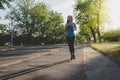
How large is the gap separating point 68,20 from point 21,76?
677 cm

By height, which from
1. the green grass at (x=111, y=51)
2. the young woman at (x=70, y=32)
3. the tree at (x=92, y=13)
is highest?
the tree at (x=92, y=13)

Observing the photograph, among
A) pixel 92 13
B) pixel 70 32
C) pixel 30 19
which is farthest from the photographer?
pixel 30 19

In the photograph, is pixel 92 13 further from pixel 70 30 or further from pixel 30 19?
pixel 70 30

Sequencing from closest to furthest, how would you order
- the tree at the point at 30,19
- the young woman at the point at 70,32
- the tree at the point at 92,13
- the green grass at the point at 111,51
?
the young woman at the point at 70,32
the green grass at the point at 111,51
the tree at the point at 92,13
the tree at the point at 30,19

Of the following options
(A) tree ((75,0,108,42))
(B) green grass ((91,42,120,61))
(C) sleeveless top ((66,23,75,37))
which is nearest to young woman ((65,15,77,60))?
(C) sleeveless top ((66,23,75,37))

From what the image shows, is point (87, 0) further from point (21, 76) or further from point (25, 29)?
point (21, 76)

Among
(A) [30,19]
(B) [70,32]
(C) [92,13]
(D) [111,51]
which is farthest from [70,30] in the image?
(A) [30,19]

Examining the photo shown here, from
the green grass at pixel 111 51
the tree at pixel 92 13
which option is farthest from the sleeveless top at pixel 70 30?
the tree at pixel 92 13

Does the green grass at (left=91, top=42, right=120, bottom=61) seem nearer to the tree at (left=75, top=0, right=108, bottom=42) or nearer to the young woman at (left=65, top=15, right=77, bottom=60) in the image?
the young woman at (left=65, top=15, right=77, bottom=60)

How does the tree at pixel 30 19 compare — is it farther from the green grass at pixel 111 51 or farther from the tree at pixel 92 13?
the green grass at pixel 111 51

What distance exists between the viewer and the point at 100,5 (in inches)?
2886

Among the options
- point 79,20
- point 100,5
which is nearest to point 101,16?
point 100,5

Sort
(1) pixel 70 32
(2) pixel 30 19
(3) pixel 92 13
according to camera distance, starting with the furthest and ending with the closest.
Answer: (2) pixel 30 19
(3) pixel 92 13
(1) pixel 70 32

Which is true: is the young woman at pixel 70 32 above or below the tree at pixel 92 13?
below
